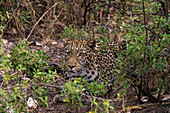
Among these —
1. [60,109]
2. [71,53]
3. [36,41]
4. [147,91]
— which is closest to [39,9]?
[36,41]

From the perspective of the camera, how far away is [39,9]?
23.0ft

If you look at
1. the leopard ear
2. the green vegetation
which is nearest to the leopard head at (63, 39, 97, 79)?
the leopard ear

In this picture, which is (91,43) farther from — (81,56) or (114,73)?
(114,73)

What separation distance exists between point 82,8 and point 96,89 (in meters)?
4.17

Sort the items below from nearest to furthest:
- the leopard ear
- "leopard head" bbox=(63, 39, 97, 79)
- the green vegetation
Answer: the green vegetation → "leopard head" bbox=(63, 39, 97, 79) → the leopard ear

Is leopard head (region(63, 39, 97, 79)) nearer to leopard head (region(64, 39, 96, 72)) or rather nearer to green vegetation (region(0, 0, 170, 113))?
leopard head (region(64, 39, 96, 72))

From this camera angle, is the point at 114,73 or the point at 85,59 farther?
the point at 85,59

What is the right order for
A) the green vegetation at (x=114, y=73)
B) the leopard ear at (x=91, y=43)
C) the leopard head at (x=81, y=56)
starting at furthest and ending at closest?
the leopard ear at (x=91, y=43) < the leopard head at (x=81, y=56) < the green vegetation at (x=114, y=73)

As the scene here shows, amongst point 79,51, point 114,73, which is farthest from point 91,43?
point 114,73

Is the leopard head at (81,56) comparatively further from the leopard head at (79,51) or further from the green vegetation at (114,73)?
the green vegetation at (114,73)

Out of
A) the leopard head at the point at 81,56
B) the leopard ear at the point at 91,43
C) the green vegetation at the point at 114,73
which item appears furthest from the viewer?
the leopard ear at the point at 91,43

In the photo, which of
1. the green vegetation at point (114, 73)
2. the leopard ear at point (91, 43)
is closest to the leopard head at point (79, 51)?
the leopard ear at point (91, 43)

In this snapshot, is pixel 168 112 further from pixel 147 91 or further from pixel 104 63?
pixel 104 63

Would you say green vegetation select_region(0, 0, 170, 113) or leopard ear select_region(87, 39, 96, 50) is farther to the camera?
leopard ear select_region(87, 39, 96, 50)
